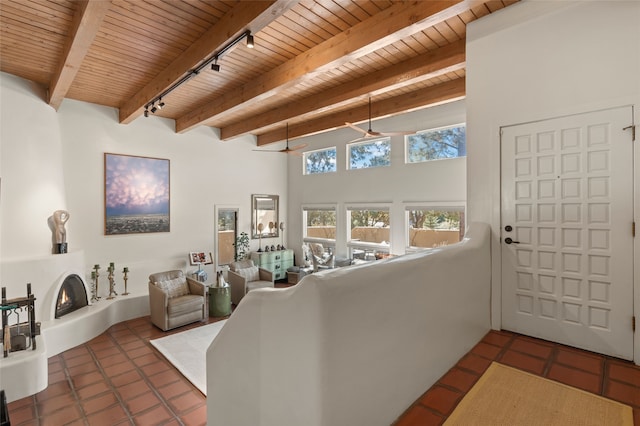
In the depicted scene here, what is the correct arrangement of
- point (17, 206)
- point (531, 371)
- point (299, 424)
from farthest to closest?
point (17, 206) → point (531, 371) → point (299, 424)

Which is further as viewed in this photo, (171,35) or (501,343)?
(171,35)

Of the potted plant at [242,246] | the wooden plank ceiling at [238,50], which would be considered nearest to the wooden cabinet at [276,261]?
the potted plant at [242,246]

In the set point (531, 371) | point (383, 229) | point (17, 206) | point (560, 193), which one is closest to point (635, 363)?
point (531, 371)

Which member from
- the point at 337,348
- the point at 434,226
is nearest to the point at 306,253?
the point at 434,226

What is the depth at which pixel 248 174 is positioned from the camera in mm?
7762

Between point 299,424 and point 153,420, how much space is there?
82.4 inches

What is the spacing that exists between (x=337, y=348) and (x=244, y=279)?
510cm

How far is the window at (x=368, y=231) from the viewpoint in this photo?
6.76 m

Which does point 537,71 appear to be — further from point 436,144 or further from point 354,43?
point 436,144

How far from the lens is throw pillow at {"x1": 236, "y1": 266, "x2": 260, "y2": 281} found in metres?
6.37

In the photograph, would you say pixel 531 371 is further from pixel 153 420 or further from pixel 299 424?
pixel 153 420

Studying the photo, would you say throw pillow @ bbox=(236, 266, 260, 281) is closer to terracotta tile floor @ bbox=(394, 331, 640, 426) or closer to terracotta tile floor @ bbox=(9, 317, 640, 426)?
terracotta tile floor @ bbox=(9, 317, 640, 426)

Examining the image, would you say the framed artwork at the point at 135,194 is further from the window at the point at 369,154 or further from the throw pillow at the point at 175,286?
the window at the point at 369,154

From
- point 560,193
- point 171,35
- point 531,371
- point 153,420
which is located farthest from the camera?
point 171,35
